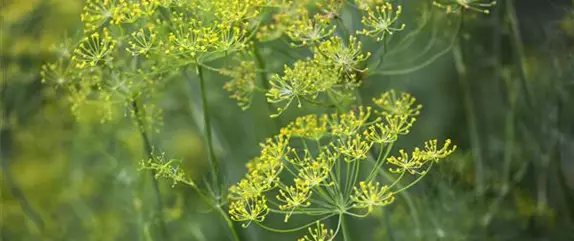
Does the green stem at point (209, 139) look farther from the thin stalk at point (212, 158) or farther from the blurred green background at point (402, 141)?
the blurred green background at point (402, 141)

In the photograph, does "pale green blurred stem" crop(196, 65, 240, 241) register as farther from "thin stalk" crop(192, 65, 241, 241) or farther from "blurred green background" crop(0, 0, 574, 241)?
"blurred green background" crop(0, 0, 574, 241)

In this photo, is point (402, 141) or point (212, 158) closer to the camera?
point (212, 158)

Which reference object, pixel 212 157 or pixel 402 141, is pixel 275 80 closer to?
pixel 212 157

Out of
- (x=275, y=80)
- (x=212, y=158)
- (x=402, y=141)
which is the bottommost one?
(x=402, y=141)

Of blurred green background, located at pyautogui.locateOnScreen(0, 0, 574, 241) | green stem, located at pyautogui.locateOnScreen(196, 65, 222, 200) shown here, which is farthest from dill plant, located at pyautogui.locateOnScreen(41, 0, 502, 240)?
blurred green background, located at pyautogui.locateOnScreen(0, 0, 574, 241)

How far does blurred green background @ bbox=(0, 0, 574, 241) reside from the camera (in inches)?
108

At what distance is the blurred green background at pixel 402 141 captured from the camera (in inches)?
108

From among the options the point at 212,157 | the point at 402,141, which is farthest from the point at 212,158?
the point at 402,141

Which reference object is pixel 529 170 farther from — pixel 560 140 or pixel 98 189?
pixel 98 189

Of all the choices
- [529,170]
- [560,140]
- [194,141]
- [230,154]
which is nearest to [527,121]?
[529,170]

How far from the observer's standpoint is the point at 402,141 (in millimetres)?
3178

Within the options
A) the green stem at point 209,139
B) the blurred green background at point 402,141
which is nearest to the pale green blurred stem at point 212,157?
the green stem at point 209,139

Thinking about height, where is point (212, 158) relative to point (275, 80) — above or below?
below

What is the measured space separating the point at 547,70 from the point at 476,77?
42 centimetres
